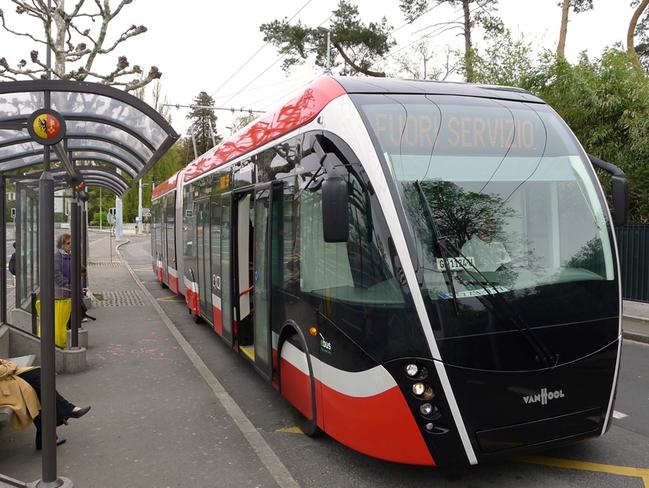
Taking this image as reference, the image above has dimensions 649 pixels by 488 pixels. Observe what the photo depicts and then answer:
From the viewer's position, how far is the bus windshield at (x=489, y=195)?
3641mm

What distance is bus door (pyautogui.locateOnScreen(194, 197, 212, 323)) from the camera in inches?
339

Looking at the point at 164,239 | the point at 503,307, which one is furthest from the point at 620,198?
the point at 164,239

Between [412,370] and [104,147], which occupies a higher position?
[104,147]

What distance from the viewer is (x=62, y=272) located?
322 inches

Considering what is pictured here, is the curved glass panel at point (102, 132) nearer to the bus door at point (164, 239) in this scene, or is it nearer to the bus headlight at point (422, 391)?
the bus headlight at point (422, 391)

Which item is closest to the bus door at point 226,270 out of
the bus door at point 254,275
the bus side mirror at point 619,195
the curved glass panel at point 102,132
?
the bus door at point 254,275

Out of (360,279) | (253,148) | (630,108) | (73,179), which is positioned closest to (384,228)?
(360,279)

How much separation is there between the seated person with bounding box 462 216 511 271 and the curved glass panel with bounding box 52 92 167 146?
12.5 feet

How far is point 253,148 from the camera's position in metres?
6.32

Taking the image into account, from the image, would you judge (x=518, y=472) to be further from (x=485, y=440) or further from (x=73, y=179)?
(x=73, y=179)

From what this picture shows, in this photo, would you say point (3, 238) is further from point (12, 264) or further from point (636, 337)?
point (636, 337)

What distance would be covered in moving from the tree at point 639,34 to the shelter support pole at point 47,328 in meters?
15.6

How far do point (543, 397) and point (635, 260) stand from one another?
10183 mm

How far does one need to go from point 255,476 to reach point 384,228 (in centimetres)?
211
